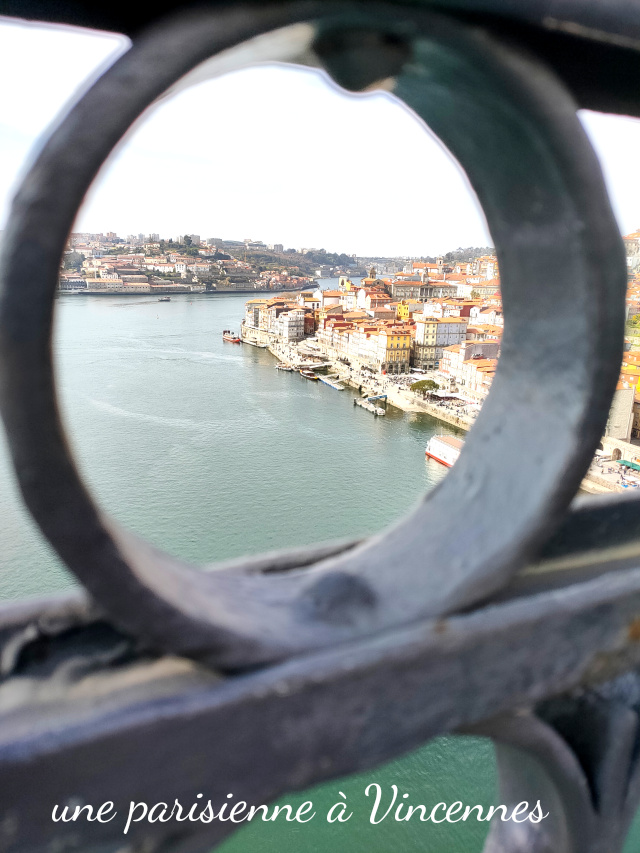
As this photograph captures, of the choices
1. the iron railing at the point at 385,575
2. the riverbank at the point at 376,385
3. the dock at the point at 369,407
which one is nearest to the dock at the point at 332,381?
the riverbank at the point at 376,385

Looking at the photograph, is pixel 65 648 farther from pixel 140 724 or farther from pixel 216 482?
pixel 216 482

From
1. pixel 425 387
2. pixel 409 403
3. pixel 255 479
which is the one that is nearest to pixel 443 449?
pixel 255 479

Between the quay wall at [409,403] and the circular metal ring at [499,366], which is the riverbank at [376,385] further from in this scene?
the circular metal ring at [499,366]

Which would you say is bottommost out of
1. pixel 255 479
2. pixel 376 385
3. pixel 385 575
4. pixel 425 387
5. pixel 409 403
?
pixel 255 479

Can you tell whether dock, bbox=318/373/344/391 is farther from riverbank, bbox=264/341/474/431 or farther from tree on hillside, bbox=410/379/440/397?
tree on hillside, bbox=410/379/440/397

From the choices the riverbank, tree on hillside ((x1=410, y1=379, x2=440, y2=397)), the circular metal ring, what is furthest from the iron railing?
tree on hillside ((x1=410, y1=379, x2=440, y2=397))

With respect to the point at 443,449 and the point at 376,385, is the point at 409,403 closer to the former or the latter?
the point at 376,385

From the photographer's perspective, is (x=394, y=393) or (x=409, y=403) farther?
(x=394, y=393)

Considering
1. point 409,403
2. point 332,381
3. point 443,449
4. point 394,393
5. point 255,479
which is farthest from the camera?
point 332,381
